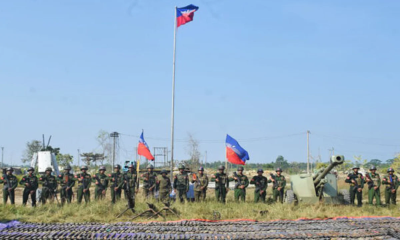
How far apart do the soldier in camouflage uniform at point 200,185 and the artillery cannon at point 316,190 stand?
3204 mm

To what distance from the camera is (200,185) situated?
1681 cm

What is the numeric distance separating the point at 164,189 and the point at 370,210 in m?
7.52

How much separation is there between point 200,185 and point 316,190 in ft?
14.9

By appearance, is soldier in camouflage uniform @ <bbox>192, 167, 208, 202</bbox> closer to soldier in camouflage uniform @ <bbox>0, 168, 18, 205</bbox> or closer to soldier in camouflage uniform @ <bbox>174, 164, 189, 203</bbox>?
soldier in camouflage uniform @ <bbox>174, 164, 189, 203</bbox>

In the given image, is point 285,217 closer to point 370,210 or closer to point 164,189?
point 370,210

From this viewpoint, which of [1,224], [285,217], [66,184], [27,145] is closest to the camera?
[1,224]

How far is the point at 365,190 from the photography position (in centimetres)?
2214

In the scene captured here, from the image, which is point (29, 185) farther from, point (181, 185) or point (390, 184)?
point (390, 184)

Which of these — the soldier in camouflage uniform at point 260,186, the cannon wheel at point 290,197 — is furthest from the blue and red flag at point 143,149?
the cannon wheel at point 290,197

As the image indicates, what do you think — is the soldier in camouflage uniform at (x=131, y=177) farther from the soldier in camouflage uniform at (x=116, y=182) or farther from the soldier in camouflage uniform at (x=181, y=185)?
the soldier in camouflage uniform at (x=181, y=185)

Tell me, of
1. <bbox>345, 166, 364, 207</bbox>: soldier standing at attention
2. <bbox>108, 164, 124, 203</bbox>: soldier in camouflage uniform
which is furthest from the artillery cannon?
<bbox>108, 164, 124, 203</bbox>: soldier in camouflage uniform

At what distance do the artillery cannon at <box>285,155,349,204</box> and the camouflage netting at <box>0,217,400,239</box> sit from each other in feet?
14.1

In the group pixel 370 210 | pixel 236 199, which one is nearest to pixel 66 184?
pixel 236 199

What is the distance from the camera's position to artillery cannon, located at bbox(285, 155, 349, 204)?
16062 mm
